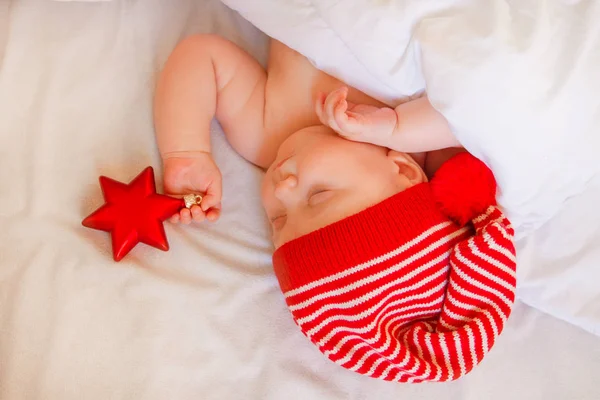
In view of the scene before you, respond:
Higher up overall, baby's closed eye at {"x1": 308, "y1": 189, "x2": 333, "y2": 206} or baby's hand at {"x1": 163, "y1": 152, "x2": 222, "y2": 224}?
baby's closed eye at {"x1": 308, "y1": 189, "x2": 333, "y2": 206}

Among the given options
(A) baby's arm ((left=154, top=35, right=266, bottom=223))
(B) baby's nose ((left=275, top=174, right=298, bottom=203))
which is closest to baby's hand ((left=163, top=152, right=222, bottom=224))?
(A) baby's arm ((left=154, top=35, right=266, bottom=223))

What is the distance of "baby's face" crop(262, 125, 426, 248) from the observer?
2.99 feet

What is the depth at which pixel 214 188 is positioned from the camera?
1007mm

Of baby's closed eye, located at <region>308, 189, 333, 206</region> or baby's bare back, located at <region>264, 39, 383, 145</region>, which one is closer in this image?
baby's closed eye, located at <region>308, 189, 333, 206</region>

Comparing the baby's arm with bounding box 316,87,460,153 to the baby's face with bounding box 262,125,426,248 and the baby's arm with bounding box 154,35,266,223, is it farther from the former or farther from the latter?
the baby's arm with bounding box 154,35,266,223

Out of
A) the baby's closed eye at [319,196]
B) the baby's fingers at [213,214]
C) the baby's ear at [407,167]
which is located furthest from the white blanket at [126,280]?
the baby's ear at [407,167]

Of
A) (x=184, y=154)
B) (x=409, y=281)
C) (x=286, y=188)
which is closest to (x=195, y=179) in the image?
(x=184, y=154)

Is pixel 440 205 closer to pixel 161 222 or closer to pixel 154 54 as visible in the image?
pixel 161 222

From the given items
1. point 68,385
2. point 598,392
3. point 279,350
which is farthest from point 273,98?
point 598,392

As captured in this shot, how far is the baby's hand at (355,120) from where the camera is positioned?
91 centimetres

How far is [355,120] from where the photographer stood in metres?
0.91

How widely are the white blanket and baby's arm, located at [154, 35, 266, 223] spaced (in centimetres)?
5

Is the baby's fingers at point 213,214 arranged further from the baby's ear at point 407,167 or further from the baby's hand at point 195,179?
the baby's ear at point 407,167

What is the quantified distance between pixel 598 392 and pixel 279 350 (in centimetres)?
52
